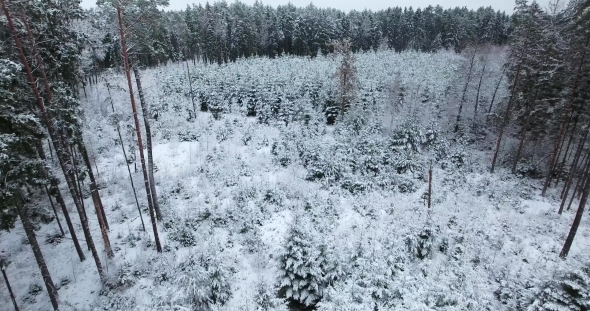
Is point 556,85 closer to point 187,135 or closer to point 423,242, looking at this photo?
point 423,242

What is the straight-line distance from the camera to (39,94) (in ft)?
41.9

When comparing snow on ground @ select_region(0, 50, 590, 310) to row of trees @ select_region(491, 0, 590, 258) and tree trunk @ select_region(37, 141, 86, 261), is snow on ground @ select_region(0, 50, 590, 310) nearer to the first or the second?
tree trunk @ select_region(37, 141, 86, 261)

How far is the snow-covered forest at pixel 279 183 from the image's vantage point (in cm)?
1346

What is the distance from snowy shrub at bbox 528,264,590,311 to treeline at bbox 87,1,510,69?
47458 millimetres

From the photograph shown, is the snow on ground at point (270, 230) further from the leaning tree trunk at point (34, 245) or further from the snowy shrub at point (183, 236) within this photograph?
the leaning tree trunk at point (34, 245)

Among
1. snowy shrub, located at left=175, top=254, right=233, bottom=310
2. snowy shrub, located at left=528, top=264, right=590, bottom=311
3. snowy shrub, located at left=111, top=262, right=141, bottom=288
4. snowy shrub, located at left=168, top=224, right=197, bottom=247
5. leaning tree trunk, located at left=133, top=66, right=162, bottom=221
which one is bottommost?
snowy shrub, located at left=111, top=262, right=141, bottom=288

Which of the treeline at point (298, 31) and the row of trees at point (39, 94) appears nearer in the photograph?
the row of trees at point (39, 94)

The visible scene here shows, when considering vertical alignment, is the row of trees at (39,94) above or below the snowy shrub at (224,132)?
above

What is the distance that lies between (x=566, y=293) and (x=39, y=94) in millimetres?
22875

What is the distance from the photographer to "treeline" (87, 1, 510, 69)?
62781mm

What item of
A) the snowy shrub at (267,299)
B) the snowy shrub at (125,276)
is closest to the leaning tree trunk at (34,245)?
the snowy shrub at (125,276)

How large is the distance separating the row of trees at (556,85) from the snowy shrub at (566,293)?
26.6ft

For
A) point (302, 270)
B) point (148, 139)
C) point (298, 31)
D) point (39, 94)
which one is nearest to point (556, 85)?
point (302, 270)

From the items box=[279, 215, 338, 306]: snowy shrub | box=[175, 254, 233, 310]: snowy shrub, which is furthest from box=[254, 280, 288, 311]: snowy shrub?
box=[175, 254, 233, 310]: snowy shrub
